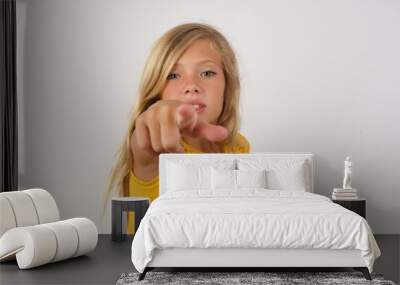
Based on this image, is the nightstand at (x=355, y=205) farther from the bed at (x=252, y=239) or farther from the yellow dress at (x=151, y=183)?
the bed at (x=252, y=239)

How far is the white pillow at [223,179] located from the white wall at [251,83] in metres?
0.80

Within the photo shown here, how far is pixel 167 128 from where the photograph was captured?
7359 millimetres

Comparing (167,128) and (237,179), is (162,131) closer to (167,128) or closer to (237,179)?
(167,128)

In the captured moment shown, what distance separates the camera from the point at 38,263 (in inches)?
213

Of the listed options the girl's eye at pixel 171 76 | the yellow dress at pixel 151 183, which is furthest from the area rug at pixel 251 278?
the girl's eye at pixel 171 76

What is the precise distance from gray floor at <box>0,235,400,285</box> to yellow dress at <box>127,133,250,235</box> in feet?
3.21

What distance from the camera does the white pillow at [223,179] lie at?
21.8ft

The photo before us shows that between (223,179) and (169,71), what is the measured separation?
4.83ft

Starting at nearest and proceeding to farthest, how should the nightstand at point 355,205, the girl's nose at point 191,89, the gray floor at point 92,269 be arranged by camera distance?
the gray floor at point 92,269
the nightstand at point 355,205
the girl's nose at point 191,89

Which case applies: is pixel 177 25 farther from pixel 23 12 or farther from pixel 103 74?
pixel 23 12

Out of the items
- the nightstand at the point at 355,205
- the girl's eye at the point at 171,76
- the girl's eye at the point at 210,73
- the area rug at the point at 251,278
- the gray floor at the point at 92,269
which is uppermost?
the girl's eye at the point at 210,73

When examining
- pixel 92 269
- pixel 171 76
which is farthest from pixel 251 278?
pixel 171 76

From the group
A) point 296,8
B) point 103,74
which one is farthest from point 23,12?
point 296,8

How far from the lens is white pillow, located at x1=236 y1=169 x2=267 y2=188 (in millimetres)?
Result: 6623
